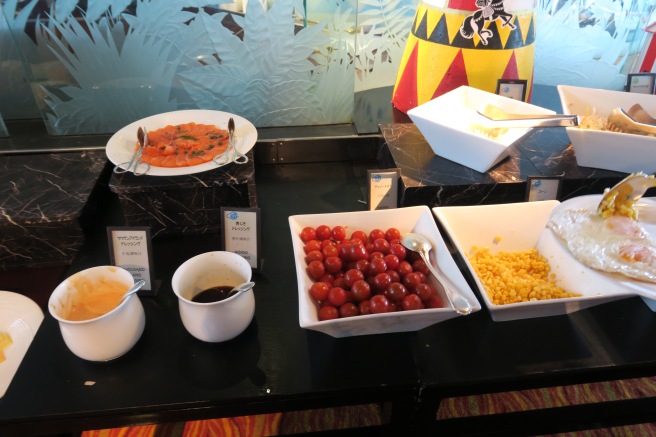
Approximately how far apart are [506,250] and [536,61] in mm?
1238

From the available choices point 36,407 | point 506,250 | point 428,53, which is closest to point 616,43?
point 428,53

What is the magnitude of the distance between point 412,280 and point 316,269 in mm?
193

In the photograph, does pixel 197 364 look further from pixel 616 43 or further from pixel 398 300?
pixel 616 43

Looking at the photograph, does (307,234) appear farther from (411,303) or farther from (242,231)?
(411,303)

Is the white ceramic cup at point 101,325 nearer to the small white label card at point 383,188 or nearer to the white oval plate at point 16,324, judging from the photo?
the white oval plate at point 16,324

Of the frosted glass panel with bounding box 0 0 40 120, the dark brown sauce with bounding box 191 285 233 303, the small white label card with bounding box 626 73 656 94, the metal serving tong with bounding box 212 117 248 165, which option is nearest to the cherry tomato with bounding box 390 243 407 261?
the dark brown sauce with bounding box 191 285 233 303

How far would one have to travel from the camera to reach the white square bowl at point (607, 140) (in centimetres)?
115

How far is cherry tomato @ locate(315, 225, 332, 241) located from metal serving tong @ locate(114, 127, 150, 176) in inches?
17.6

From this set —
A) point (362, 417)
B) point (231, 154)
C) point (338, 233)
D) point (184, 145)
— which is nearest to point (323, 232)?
point (338, 233)

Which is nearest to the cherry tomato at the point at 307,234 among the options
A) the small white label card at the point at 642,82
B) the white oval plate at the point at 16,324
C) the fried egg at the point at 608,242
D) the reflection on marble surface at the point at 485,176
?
the reflection on marble surface at the point at 485,176

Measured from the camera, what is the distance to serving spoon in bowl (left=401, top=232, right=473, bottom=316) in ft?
2.65

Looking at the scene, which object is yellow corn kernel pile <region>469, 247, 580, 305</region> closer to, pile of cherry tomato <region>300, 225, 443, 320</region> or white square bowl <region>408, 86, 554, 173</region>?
pile of cherry tomato <region>300, 225, 443, 320</region>

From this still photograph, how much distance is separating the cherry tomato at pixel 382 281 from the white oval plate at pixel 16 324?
803 millimetres

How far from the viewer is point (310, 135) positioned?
1561 millimetres
